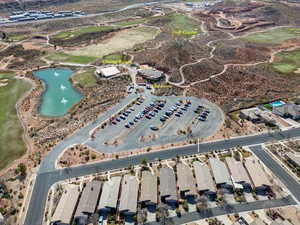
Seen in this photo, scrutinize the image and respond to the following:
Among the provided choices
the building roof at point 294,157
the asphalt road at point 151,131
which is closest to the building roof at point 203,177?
the asphalt road at point 151,131

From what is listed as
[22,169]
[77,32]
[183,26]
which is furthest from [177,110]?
[77,32]

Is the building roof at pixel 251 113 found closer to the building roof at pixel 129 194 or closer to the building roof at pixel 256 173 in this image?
the building roof at pixel 256 173

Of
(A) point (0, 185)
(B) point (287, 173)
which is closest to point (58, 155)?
(A) point (0, 185)

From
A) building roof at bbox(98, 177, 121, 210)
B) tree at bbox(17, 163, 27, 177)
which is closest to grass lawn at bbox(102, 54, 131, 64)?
tree at bbox(17, 163, 27, 177)

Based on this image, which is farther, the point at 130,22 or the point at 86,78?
the point at 130,22

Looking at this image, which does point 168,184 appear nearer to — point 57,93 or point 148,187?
point 148,187

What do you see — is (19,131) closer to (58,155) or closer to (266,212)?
(58,155)

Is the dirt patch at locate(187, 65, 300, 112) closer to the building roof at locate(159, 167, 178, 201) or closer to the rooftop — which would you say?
the rooftop
